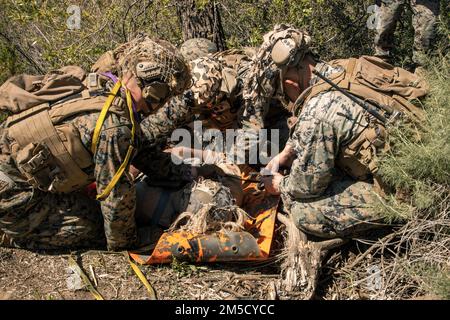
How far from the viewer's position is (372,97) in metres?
4.14

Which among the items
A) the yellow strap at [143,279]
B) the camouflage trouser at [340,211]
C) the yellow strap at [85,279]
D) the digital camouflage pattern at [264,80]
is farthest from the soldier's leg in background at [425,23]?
the yellow strap at [85,279]

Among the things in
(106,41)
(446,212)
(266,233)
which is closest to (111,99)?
(266,233)

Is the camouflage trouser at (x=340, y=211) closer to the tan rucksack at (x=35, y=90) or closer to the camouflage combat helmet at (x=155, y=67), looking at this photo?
the camouflage combat helmet at (x=155, y=67)

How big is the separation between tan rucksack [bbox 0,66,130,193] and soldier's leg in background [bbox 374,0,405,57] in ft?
12.1

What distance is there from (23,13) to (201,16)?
1.93 meters

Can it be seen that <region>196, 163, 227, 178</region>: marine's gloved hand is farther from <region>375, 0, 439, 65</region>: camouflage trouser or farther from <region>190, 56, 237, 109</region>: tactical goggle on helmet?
<region>375, 0, 439, 65</region>: camouflage trouser

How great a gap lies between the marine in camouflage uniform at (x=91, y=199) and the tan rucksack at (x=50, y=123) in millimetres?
57

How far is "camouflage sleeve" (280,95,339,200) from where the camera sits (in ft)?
13.7

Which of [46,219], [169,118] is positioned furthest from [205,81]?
[46,219]

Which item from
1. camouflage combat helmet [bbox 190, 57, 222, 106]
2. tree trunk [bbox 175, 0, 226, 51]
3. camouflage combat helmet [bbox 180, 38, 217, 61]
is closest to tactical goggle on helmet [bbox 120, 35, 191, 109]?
camouflage combat helmet [bbox 190, 57, 222, 106]

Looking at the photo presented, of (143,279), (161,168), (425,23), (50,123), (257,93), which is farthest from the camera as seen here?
(425,23)

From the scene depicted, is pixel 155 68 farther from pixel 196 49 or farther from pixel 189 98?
pixel 196 49

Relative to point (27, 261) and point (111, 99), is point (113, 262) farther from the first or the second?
point (111, 99)

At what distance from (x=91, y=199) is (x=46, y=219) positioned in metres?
0.37
